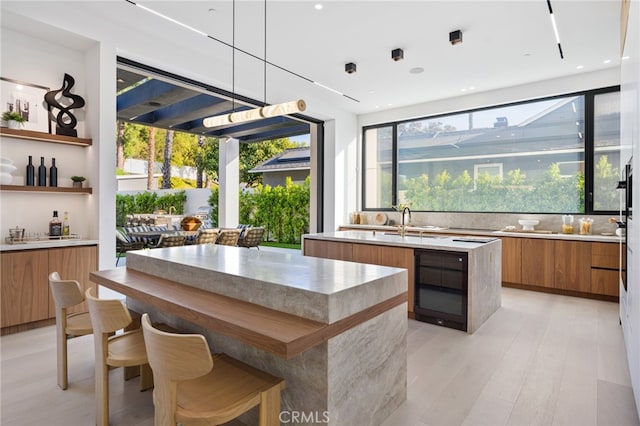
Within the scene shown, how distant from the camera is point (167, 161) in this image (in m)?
16.5

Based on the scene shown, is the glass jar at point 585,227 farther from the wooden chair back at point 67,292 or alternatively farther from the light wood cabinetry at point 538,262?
the wooden chair back at point 67,292

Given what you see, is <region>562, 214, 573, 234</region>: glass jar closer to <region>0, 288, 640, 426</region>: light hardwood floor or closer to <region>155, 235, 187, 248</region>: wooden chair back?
<region>0, 288, 640, 426</region>: light hardwood floor

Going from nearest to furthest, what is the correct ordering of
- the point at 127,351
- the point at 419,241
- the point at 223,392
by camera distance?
the point at 223,392 → the point at 127,351 → the point at 419,241

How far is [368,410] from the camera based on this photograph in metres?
1.97

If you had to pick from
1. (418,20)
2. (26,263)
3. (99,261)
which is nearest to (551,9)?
(418,20)

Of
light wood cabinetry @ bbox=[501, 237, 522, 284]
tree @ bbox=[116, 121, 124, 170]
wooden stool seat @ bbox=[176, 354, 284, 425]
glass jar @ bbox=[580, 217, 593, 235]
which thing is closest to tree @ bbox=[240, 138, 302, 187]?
tree @ bbox=[116, 121, 124, 170]

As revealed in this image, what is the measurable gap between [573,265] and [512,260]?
78 centimetres

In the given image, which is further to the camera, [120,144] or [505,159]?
[120,144]

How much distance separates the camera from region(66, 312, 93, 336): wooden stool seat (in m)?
2.39

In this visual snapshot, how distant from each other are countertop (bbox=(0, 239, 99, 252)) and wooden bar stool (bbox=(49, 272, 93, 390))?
1.52 metres

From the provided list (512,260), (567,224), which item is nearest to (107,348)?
(512,260)

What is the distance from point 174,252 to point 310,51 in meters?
3.39

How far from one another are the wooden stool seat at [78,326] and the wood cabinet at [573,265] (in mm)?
5719

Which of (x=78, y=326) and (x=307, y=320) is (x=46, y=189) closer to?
(x=78, y=326)
